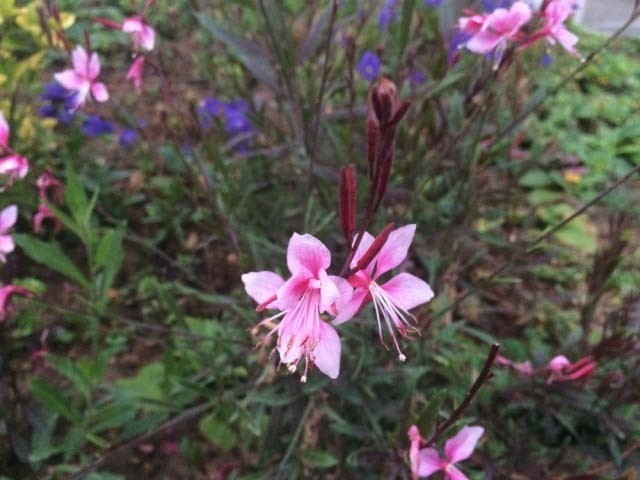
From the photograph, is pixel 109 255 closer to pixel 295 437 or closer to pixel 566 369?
pixel 295 437

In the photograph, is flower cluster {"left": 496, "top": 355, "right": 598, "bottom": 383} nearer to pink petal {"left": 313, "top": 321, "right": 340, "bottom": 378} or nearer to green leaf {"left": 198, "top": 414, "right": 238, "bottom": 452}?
pink petal {"left": 313, "top": 321, "right": 340, "bottom": 378}

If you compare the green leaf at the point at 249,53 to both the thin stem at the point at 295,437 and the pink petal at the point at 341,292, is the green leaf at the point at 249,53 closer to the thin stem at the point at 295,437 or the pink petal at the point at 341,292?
the thin stem at the point at 295,437

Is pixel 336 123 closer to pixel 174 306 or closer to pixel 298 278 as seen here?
pixel 174 306

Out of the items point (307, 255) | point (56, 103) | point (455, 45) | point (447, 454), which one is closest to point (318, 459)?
point (447, 454)

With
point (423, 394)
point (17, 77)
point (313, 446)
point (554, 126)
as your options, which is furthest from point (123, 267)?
point (554, 126)

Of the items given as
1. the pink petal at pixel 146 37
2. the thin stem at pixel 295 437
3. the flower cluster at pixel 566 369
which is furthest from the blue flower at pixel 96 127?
the flower cluster at pixel 566 369

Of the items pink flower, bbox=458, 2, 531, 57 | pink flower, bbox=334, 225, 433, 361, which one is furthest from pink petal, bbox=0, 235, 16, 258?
pink flower, bbox=458, 2, 531, 57
